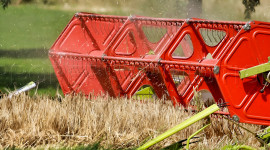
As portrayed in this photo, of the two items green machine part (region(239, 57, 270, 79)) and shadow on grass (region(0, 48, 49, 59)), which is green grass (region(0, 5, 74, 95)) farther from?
green machine part (region(239, 57, 270, 79))

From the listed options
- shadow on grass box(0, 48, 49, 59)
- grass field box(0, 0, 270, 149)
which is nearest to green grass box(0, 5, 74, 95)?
shadow on grass box(0, 48, 49, 59)

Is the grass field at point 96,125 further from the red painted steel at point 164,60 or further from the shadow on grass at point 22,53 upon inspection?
the shadow on grass at point 22,53

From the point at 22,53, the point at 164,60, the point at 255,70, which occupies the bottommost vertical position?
the point at 255,70

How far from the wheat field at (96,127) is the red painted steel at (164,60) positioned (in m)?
0.34

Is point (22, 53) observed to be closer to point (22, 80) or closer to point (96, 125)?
point (22, 80)

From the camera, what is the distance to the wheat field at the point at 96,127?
614 cm

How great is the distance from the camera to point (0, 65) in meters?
14.9

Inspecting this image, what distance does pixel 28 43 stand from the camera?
23.5 metres

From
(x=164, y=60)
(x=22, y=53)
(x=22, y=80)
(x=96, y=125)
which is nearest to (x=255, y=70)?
(x=164, y=60)

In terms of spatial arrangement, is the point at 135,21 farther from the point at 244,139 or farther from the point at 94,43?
the point at 244,139

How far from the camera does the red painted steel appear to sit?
641 centimetres

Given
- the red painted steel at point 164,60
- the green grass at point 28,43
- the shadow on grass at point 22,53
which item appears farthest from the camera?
the shadow on grass at point 22,53

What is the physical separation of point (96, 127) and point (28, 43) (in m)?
17.7

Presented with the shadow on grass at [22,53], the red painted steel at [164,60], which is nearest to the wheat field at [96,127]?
the red painted steel at [164,60]
